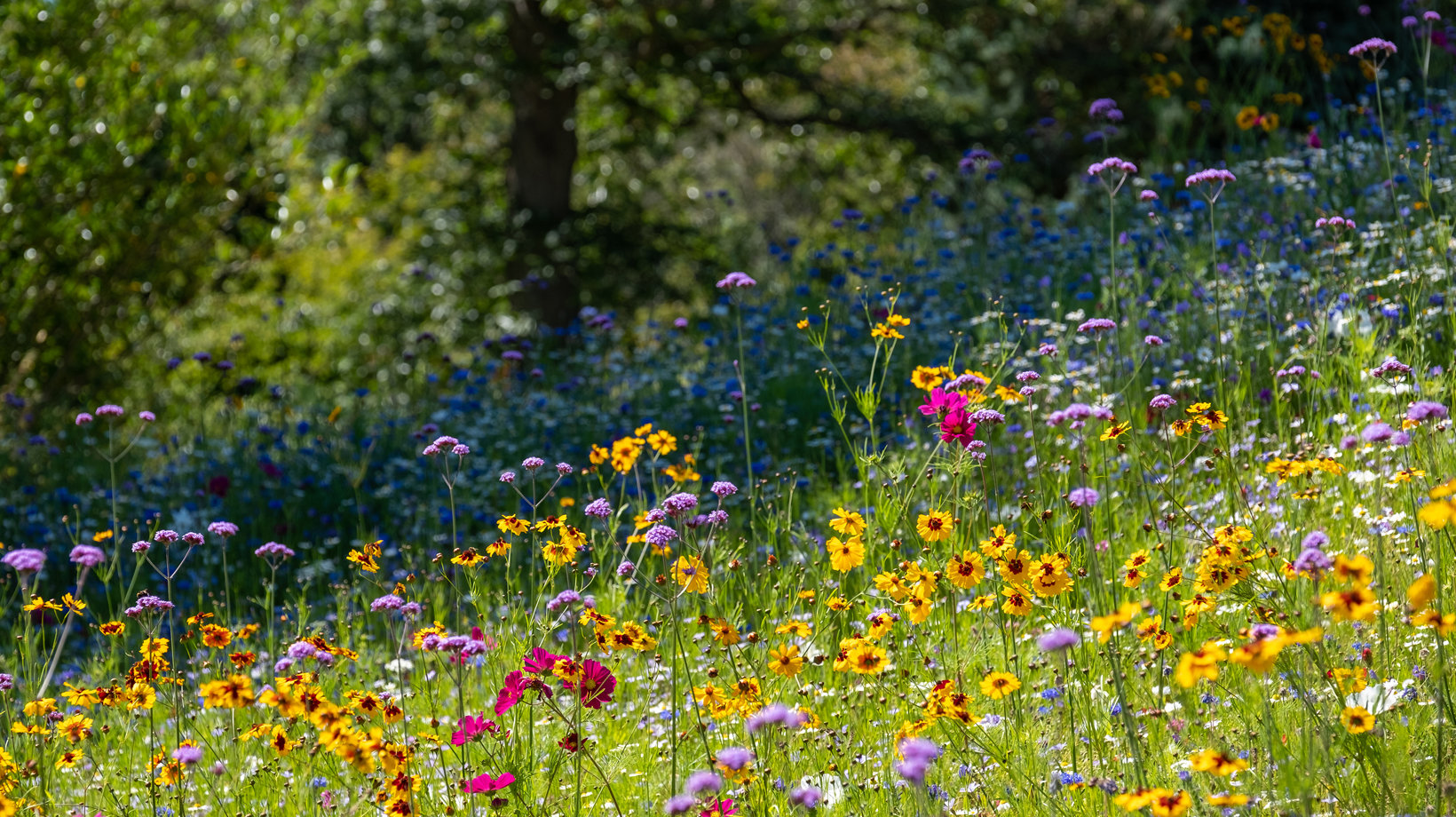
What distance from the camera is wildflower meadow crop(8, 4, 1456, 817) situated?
2500mm

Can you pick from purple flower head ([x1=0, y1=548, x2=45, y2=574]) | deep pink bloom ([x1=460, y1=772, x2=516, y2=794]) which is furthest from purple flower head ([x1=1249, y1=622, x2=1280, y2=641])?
purple flower head ([x1=0, y1=548, x2=45, y2=574])

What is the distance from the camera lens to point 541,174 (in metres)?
10.2

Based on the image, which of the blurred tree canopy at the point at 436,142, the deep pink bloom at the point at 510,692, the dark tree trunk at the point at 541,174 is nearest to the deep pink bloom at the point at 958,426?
the deep pink bloom at the point at 510,692

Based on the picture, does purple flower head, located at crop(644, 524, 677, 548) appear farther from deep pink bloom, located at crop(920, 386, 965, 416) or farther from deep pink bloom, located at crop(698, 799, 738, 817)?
deep pink bloom, located at crop(920, 386, 965, 416)

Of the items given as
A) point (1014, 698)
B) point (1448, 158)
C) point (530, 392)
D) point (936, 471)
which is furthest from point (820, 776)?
point (1448, 158)

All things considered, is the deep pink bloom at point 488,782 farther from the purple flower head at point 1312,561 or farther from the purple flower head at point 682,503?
the purple flower head at point 1312,561

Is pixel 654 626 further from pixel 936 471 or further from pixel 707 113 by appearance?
pixel 707 113

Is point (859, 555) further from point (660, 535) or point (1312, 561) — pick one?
point (1312, 561)

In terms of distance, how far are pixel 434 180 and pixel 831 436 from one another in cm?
720

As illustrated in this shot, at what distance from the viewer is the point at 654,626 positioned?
363 centimetres

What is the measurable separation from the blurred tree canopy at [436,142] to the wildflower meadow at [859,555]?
3.85 feet

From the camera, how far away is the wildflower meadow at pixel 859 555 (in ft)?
8.20

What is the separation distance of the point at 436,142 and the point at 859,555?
32.9 feet

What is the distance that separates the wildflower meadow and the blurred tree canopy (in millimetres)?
1173
